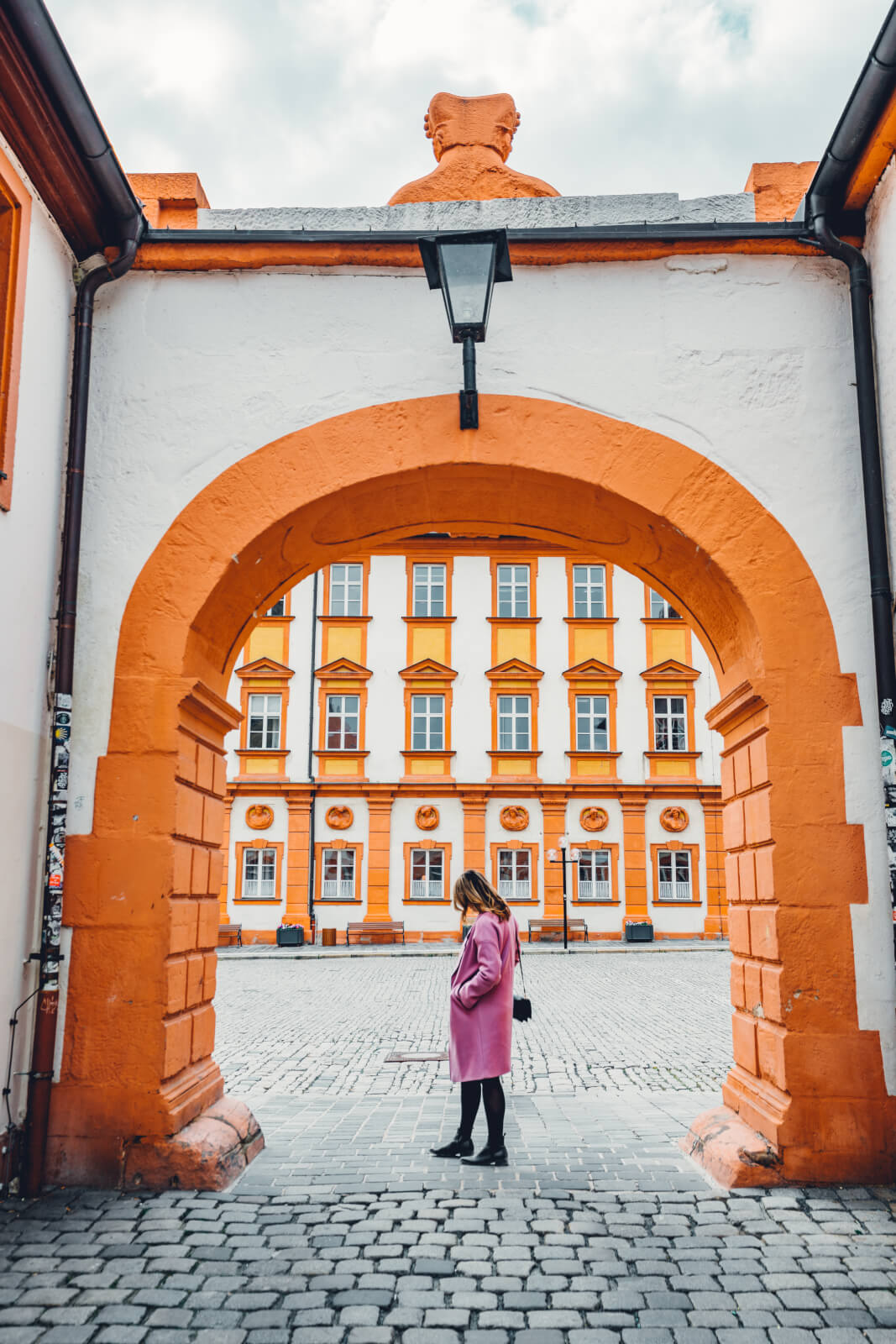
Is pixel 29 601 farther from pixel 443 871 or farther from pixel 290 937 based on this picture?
pixel 443 871

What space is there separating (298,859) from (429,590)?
8.27m

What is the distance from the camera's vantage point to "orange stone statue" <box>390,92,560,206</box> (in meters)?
6.98

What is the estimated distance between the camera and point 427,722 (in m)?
30.3

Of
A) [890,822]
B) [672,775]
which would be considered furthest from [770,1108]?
[672,775]

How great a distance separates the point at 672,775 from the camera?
30.2 meters

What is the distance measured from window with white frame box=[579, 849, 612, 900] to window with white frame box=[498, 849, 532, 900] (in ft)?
4.61

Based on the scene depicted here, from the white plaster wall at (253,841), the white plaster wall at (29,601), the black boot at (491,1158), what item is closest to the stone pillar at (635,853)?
the white plaster wall at (253,841)

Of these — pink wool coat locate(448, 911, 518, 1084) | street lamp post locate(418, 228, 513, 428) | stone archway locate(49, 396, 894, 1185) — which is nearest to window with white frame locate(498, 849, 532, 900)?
stone archway locate(49, 396, 894, 1185)

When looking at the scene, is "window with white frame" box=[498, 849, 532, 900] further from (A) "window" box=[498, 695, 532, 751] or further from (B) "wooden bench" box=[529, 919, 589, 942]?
(A) "window" box=[498, 695, 532, 751]

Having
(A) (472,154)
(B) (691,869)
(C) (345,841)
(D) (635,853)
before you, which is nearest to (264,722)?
(C) (345,841)

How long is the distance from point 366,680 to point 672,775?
28.8 feet

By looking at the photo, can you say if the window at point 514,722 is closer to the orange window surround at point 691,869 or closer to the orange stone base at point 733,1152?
the orange window surround at point 691,869

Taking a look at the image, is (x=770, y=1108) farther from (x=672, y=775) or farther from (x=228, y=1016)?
(x=672, y=775)

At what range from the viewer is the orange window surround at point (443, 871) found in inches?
1148
